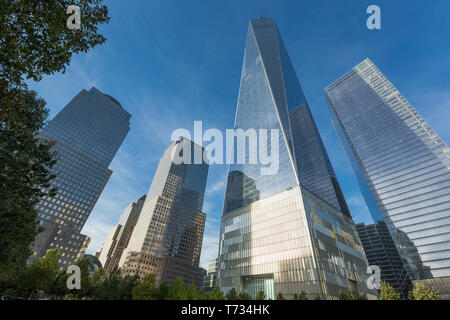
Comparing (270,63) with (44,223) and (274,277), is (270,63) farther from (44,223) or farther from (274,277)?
(44,223)

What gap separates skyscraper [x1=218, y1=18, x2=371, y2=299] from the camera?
160 feet

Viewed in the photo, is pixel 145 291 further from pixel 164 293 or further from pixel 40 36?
pixel 40 36

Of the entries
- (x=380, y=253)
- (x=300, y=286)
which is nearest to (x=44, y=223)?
(x=300, y=286)

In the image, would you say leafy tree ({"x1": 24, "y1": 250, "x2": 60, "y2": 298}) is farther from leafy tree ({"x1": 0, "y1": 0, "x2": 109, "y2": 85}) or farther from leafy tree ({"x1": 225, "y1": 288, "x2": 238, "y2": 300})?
leafy tree ({"x1": 0, "y1": 0, "x2": 109, "y2": 85})

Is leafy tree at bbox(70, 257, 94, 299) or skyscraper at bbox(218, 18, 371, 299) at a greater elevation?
skyscraper at bbox(218, 18, 371, 299)

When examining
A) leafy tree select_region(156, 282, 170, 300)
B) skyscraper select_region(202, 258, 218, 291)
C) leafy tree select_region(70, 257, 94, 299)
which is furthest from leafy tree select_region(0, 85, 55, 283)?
skyscraper select_region(202, 258, 218, 291)

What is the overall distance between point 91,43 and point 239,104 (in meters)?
106

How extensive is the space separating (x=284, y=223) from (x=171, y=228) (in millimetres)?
112118

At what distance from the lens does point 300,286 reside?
1794 inches

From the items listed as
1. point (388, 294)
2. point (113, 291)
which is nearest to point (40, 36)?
point (113, 291)

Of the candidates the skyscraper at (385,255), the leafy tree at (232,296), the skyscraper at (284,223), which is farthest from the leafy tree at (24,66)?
the skyscraper at (385,255)

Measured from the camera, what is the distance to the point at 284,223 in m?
56.0

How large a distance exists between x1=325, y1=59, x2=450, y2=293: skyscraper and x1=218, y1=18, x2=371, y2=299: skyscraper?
107 feet

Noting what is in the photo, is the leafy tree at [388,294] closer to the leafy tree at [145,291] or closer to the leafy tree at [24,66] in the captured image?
the leafy tree at [145,291]
